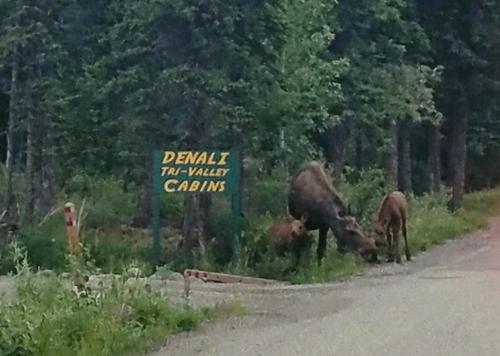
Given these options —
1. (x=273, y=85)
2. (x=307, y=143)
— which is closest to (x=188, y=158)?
(x=273, y=85)

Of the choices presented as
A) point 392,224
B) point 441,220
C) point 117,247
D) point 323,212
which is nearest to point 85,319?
point 323,212

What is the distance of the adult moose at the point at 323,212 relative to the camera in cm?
2692

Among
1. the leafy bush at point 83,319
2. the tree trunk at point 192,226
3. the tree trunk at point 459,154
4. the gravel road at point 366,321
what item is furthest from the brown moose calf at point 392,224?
the tree trunk at point 459,154

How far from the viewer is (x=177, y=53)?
93.6 ft

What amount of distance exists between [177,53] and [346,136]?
496 inches

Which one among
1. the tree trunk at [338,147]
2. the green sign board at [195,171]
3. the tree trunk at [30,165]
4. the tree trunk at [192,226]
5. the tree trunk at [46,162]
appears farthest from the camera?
the tree trunk at [338,147]

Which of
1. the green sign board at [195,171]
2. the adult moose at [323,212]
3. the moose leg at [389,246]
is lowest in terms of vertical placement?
the moose leg at [389,246]

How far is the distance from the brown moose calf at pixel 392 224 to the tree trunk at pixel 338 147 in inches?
392

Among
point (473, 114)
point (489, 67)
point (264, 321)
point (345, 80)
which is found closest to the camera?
point (264, 321)

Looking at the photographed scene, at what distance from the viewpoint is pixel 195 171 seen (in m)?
25.3

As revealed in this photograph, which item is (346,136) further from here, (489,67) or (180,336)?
(180,336)

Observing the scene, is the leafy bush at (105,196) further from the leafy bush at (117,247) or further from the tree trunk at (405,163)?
the tree trunk at (405,163)

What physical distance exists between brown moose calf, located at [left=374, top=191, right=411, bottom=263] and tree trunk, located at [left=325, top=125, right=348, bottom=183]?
392 inches

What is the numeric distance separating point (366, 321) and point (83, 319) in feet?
12.5
